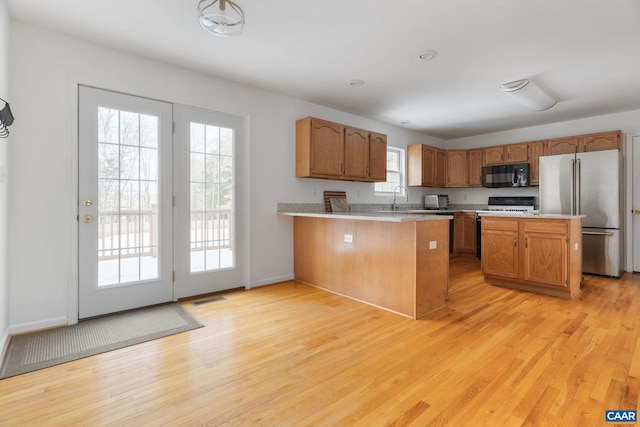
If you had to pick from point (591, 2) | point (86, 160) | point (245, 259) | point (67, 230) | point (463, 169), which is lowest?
point (245, 259)

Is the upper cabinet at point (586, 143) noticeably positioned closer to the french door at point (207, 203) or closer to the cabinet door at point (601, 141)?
the cabinet door at point (601, 141)

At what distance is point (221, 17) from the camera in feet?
A: 6.62

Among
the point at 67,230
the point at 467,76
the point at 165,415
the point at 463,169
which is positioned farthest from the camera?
the point at 463,169

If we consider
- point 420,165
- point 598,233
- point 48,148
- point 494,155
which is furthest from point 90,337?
point 494,155

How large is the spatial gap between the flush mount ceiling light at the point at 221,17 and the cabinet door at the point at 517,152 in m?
5.71

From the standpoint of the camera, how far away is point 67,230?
277 cm

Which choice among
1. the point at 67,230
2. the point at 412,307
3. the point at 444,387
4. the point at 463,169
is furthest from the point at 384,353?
the point at 463,169

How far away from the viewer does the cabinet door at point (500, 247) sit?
12.7ft

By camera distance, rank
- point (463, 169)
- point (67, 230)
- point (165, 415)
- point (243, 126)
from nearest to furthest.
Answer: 1. point (165, 415)
2. point (67, 230)
3. point (243, 126)
4. point (463, 169)

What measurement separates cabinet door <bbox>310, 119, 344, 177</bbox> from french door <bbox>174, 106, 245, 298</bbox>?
101 cm

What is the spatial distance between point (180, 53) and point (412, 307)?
3.33m

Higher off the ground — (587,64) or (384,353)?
(587,64)

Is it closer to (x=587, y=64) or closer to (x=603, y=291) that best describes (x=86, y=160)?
Result: (x=587, y=64)

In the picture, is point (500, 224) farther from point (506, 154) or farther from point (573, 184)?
point (506, 154)
